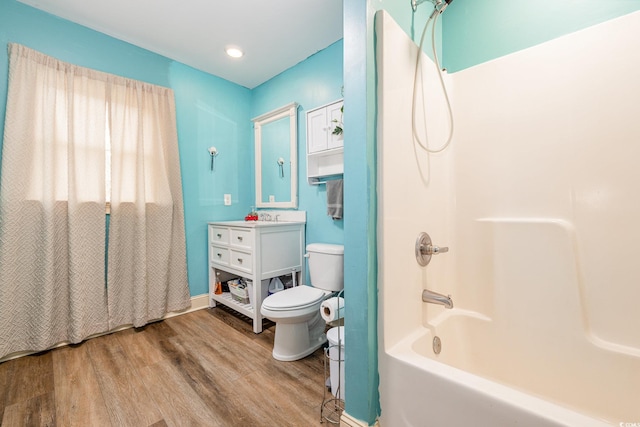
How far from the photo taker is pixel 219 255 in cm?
259

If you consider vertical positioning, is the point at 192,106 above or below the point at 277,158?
above

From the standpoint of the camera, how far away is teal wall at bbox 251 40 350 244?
226 centimetres

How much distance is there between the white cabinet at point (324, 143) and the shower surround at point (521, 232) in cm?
87

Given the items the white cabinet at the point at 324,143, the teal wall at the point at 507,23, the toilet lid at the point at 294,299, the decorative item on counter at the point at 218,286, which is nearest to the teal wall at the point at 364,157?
the teal wall at the point at 507,23

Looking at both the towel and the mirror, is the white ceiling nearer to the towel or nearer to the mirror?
the mirror

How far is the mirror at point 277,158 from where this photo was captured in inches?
102

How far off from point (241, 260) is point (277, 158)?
1.15 meters

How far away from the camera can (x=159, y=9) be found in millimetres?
1895

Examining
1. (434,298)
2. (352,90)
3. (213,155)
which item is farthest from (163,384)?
(213,155)

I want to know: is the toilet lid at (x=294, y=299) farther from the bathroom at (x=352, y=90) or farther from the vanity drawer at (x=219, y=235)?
the vanity drawer at (x=219, y=235)

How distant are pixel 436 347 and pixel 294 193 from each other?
1799 mm

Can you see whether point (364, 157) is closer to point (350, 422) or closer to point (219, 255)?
point (350, 422)

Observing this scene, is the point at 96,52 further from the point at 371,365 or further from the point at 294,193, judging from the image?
the point at 371,365

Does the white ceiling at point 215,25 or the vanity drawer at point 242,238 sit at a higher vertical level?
the white ceiling at point 215,25
